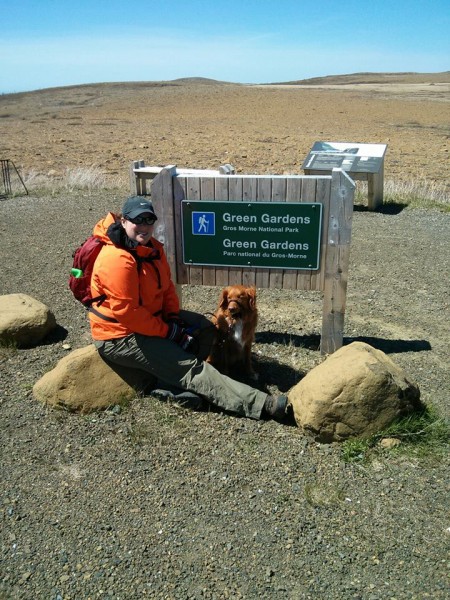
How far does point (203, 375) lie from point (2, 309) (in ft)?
8.25

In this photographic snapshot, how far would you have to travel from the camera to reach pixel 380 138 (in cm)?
2672

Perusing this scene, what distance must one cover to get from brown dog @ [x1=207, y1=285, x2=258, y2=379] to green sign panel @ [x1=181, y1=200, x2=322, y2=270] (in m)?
0.69

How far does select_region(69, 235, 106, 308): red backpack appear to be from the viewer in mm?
4586

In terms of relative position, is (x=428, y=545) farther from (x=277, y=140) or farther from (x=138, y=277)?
(x=277, y=140)

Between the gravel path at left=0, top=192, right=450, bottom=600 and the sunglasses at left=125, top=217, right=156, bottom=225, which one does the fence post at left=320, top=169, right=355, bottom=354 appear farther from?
the sunglasses at left=125, top=217, right=156, bottom=225

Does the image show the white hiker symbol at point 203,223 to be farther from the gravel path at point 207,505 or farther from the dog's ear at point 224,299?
the gravel path at point 207,505

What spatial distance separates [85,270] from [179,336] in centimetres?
92

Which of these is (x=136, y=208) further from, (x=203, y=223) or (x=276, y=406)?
(x=276, y=406)

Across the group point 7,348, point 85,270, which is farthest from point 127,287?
point 7,348

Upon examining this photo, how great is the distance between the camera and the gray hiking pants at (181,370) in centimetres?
462

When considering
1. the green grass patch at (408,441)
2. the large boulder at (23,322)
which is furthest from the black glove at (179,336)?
the large boulder at (23,322)

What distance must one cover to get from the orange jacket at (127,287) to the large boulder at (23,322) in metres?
1.49

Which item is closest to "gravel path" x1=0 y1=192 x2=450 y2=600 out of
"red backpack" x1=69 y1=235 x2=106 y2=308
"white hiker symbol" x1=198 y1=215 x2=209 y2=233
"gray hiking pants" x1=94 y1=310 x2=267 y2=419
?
"gray hiking pants" x1=94 y1=310 x2=267 y2=419

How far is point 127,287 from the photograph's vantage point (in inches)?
172
